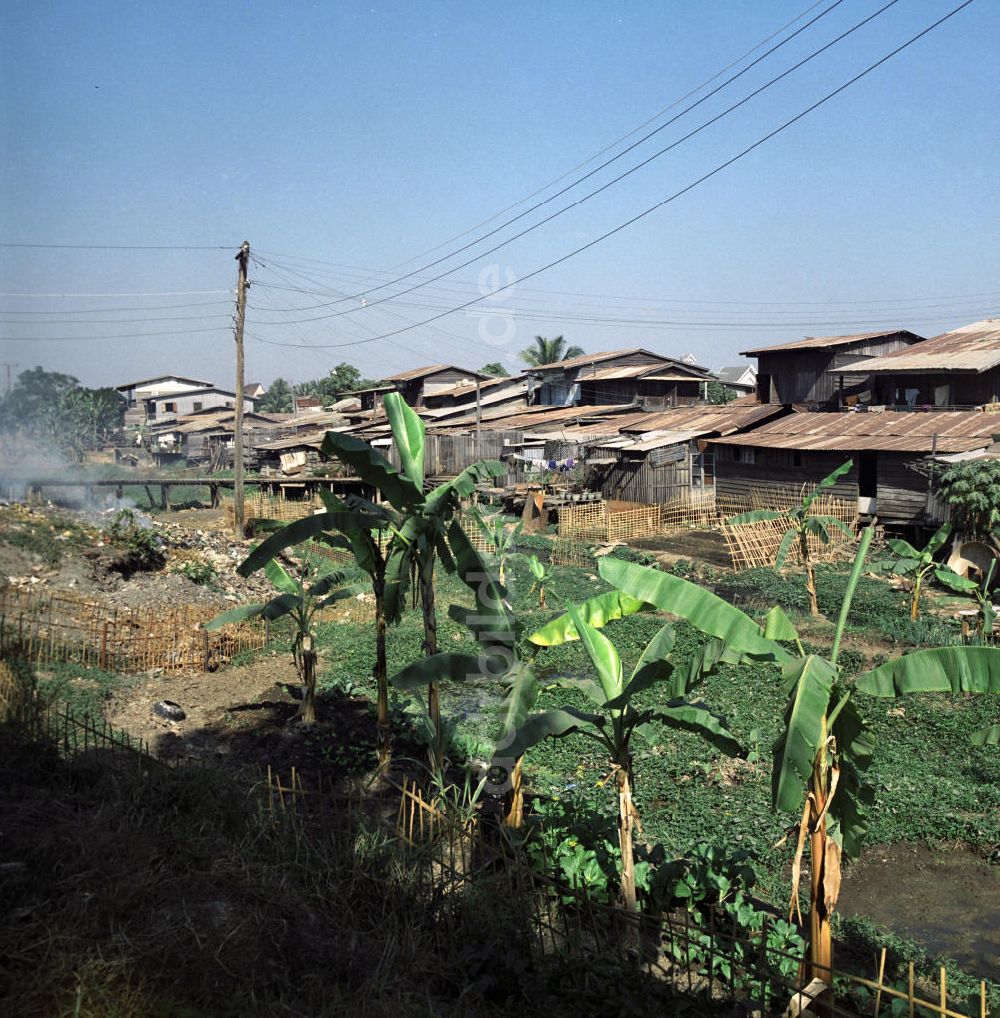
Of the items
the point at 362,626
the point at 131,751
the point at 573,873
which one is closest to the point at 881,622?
the point at 362,626

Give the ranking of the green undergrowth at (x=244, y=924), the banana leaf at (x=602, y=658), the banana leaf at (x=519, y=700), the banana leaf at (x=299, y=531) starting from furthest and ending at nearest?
the banana leaf at (x=299, y=531) < the banana leaf at (x=519, y=700) < the banana leaf at (x=602, y=658) < the green undergrowth at (x=244, y=924)

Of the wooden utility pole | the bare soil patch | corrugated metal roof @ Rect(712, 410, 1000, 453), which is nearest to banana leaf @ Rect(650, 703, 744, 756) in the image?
the bare soil patch

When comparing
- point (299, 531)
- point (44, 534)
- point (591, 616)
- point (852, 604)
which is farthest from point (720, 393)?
point (591, 616)

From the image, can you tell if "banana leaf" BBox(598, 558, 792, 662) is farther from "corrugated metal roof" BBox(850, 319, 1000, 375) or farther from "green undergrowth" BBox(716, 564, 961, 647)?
"corrugated metal roof" BBox(850, 319, 1000, 375)

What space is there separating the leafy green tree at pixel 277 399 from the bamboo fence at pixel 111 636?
71274 millimetres

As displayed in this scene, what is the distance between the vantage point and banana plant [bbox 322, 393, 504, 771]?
7.77 m

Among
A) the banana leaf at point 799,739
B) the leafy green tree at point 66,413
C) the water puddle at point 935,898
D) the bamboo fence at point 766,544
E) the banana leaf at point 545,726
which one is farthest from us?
the leafy green tree at point 66,413

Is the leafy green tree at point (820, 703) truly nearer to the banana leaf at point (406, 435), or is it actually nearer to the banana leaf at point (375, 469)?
the banana leaf at point (375, 469)

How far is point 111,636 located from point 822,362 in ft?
90.6

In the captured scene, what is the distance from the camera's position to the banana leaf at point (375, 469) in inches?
301

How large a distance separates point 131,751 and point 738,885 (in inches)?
196

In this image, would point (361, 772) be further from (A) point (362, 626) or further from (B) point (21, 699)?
(A) point (362, 626)

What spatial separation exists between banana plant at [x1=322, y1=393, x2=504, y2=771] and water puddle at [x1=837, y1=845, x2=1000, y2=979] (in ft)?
12.6

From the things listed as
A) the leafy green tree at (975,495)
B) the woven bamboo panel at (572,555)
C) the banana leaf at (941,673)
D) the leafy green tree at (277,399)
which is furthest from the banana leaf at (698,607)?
the leafy green tree at (277,399)
